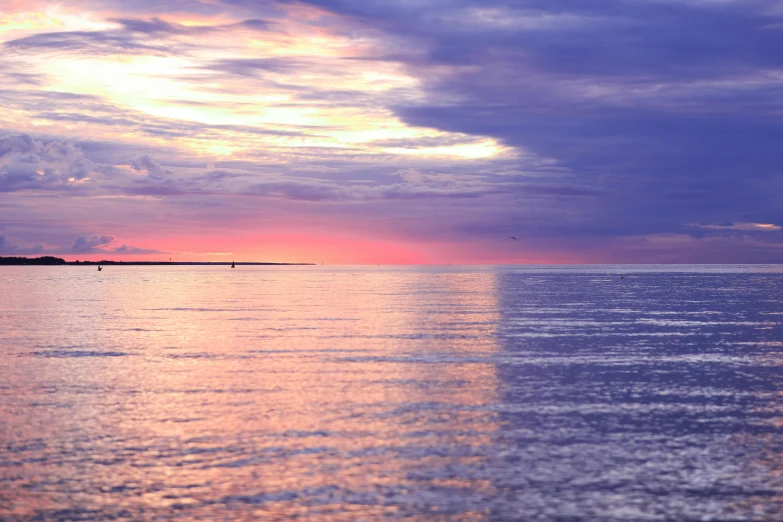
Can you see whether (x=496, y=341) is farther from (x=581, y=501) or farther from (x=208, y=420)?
(x=581, y=501)

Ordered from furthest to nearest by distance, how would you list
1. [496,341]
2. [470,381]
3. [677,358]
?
[496,341], [677,358], [470,381]

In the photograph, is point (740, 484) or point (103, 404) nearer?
point (740, 484)

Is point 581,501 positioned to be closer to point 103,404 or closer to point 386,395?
point 386,395

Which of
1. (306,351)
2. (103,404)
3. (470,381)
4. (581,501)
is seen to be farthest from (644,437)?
(306,351)

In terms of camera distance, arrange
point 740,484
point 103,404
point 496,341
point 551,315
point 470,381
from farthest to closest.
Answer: point 551,315
point 496,341
point 470,381
point 103,404
point 740,484

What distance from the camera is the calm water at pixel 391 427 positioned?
17.6 m

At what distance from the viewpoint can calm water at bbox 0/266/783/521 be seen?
17609 mm

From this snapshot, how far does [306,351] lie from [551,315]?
111 ft

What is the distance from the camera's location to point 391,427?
24.6 meters

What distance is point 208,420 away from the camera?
2575 centimetres

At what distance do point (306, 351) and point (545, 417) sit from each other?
63.8ft

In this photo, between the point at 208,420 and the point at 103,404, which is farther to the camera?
the point at 103,404


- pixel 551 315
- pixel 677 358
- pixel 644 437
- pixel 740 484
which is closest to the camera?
pixel 740 484

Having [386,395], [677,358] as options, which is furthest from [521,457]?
[677,358]
